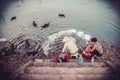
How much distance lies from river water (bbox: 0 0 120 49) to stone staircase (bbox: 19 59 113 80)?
171 inches

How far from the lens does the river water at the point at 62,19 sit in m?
10.8

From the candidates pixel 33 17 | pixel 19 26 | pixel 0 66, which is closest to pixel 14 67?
pixel 0 66

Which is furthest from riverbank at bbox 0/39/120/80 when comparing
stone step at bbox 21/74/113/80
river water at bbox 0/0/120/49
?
stone step at bbox 21/74/113/80

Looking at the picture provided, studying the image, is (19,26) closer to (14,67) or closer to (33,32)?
(33,32)

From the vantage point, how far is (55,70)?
5520mm

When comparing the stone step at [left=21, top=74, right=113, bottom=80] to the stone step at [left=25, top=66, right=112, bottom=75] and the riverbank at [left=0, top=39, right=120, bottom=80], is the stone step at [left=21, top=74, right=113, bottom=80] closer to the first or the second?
the stone step at [left=25, top=66, right=112, bottom=75]

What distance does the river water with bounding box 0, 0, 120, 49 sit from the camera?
10797mm

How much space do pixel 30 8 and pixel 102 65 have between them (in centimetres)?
945

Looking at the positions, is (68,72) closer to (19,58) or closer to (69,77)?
(69,77)

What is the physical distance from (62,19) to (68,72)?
7.39 metres

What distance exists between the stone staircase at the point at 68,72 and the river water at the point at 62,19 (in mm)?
4346

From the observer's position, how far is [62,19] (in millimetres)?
12406

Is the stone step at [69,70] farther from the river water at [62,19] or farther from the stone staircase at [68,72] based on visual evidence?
the river water at [62,19]

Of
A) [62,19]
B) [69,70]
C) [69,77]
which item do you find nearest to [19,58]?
[69,70]
